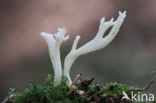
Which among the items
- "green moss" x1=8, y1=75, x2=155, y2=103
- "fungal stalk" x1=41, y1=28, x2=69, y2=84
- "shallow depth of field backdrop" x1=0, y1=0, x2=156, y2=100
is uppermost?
"shallow depth of field backdrop" x1=0, y1=0, x2=156, y2=100

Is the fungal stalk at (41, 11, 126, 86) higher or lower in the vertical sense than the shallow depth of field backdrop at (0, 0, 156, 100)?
lower

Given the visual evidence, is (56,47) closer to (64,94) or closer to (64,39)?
(64,39)

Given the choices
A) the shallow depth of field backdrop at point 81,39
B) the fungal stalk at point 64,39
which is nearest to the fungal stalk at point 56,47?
the fungal stalk at point 64,39

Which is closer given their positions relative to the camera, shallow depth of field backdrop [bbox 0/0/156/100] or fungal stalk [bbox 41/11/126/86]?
fungal stalk [bbox 41/11/126/86]

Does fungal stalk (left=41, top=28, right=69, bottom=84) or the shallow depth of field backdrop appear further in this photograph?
the shallow depth of field backdrop

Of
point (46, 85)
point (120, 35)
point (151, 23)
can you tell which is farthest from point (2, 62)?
point (46, 85)

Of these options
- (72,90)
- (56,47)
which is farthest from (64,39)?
(72,90)

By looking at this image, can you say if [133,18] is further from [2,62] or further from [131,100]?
[131,100]

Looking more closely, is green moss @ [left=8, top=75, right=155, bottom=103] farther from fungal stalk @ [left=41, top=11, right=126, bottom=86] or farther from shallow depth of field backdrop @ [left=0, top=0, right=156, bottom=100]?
shallow depth of field backdrop @ [left=0, top=0, right=156, bottom=100]

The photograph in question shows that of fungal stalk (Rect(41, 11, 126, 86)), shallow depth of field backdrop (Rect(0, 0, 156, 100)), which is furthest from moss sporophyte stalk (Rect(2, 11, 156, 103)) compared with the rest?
shallow depth of field backdrop (Rect(0, 0, 156, 100))
